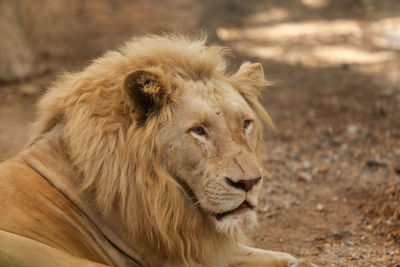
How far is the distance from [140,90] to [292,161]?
3402 millimetres

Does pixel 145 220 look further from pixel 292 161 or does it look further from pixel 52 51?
pixel 52 51

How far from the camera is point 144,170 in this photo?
3.22 meters

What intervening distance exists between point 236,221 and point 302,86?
5635 mm

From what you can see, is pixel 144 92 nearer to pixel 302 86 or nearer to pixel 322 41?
pixel 302 86

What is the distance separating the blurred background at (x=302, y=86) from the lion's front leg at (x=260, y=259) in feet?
1.52

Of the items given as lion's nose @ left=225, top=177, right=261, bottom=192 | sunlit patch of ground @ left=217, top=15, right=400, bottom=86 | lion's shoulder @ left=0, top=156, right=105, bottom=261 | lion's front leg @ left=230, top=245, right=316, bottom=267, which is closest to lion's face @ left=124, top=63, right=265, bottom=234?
lion's nose @ left=225, top=177, right=261, bottom=192

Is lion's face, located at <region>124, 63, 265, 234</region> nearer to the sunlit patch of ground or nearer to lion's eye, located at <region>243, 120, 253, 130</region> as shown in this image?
lion's eye, located at <region>243, 120, 253, 130</region>

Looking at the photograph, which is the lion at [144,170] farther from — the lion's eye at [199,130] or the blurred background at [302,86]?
the blurred background at [302,86]

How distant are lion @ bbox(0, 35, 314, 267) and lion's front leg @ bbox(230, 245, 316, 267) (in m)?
0.13

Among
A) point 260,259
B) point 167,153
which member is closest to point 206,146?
point 167,153

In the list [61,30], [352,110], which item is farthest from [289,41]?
[61,30]

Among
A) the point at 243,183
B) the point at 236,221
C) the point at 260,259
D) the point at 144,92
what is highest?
Answer: the point at 144,92

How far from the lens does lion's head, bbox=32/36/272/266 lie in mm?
3152

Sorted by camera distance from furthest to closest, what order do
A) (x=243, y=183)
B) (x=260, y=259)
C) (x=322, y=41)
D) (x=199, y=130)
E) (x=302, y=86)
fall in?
(x=322, y=41)
(x=302, y=86)
(x=260, y=259)
(x=199, y=130)
(x=243, y=183)
